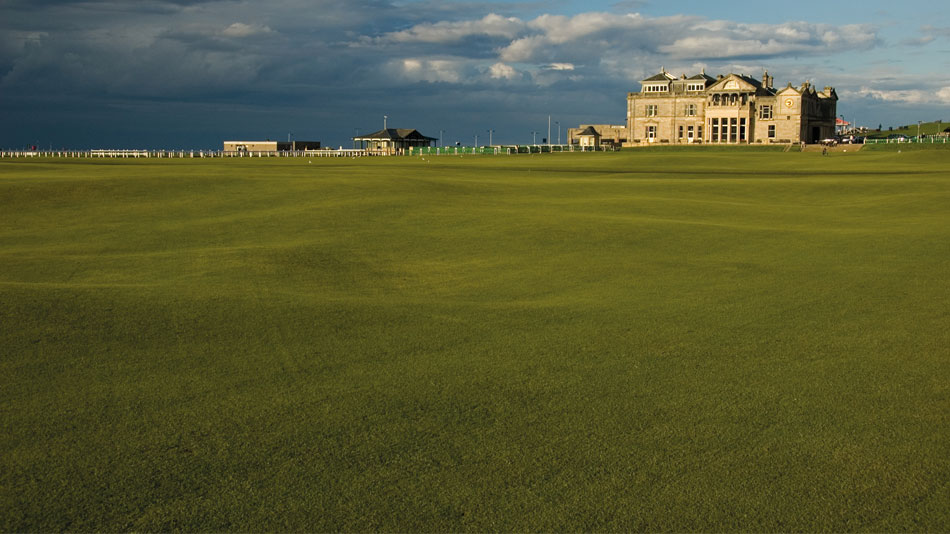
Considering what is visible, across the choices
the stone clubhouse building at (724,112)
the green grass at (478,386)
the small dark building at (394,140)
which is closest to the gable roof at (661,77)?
the stone clubhouse building at (724,112)

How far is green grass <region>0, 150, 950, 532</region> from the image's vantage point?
7270 mm

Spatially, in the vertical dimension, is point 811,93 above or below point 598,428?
above

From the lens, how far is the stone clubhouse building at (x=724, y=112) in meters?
146

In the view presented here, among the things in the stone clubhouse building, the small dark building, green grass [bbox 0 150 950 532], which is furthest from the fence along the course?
green grass [bbox 0 150 950 532]

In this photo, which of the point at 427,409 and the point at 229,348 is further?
the point at 229,348

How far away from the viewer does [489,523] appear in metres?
6.92

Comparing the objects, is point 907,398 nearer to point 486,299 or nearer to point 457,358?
point 457,358

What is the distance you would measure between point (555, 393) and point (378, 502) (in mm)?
3439

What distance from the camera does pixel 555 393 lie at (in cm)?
1016

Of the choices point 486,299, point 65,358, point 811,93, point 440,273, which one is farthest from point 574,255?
point 811,93

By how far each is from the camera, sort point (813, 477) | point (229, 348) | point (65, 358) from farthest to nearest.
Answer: point (229, 348) → point (65, 358) → point (813, 477)

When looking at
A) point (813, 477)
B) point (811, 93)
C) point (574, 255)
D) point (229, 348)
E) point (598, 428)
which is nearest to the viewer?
point (813, 477)

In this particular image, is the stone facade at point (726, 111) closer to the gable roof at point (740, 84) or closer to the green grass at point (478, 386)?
the gable roof at point (740, 84)

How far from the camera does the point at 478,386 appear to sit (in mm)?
10445
